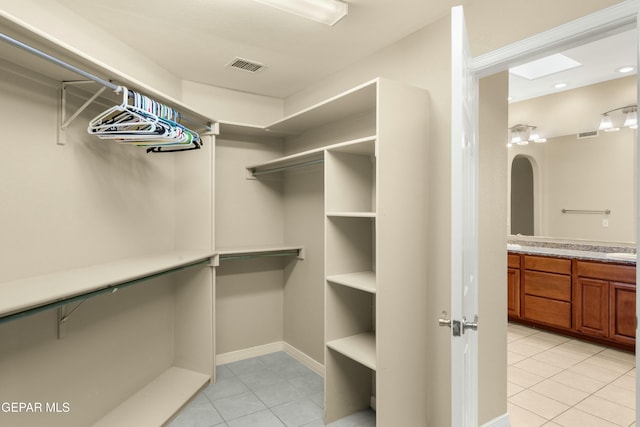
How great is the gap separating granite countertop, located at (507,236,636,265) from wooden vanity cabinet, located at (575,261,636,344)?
0.26 ft

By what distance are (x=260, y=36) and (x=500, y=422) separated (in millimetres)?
3030

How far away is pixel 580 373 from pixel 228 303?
3295 millimetres

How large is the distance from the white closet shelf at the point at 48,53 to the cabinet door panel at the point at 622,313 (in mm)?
4455

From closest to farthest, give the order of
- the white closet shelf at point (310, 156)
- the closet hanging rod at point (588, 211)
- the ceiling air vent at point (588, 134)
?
the white closet shelf at point (310, 156)
the closet hanging rod at point (588, 211)
the ceiling air vent at point (588, 134)

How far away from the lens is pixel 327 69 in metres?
2.96

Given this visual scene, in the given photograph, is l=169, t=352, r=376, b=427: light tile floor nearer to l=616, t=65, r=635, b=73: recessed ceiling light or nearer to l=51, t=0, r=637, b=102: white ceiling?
l=51, t=0, r=637, b=102: white ceiling

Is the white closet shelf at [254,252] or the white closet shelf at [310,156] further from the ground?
the white closet shelf at [310,156]

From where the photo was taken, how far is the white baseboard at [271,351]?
318 cm

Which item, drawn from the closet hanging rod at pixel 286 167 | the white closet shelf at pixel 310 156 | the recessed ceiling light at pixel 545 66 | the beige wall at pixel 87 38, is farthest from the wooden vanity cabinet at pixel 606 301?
the beige wall at pixel 87 38

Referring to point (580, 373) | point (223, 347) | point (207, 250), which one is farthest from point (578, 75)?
point (223, 347)

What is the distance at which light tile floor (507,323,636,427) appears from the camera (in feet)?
8.10

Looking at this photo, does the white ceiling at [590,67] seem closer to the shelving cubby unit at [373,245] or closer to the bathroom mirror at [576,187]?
the bathroom mirror at [576,187]

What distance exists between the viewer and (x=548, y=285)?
4070 millimetres

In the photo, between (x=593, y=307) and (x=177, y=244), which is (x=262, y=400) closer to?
(x=177, y=244)
